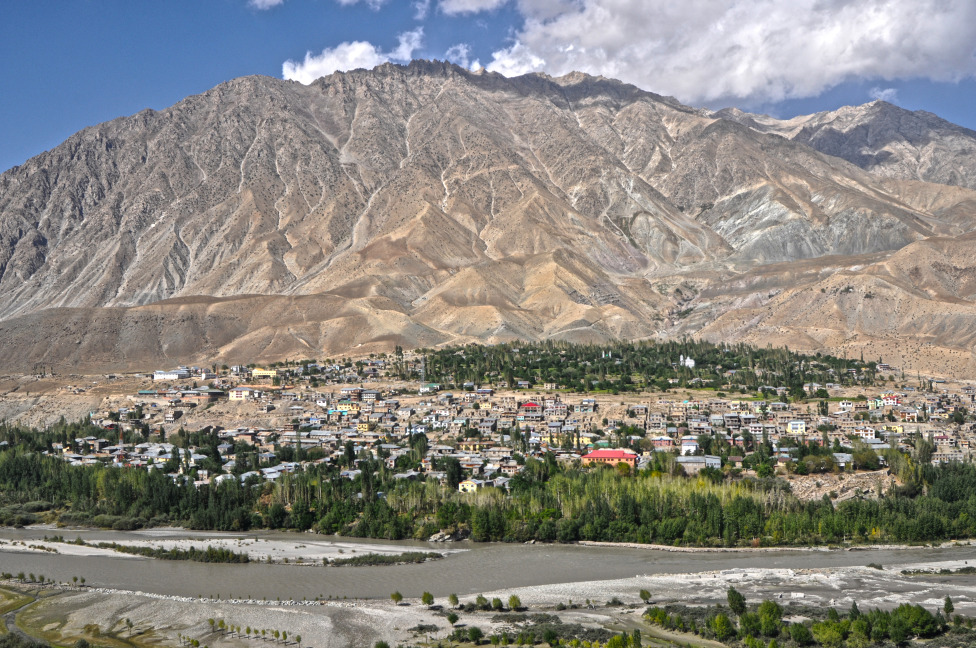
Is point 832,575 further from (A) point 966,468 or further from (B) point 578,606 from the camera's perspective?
(A) point 966,468

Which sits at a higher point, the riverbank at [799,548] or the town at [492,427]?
the town at [492,427]

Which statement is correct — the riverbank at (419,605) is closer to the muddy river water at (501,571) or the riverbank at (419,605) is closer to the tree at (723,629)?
the muddy river water at (501,571)

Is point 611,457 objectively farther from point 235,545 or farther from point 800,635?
point 800,635

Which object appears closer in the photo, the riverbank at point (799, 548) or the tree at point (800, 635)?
the tree at point (800, 635)

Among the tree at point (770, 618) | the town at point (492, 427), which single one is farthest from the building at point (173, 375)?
the tree at point (770, 618)

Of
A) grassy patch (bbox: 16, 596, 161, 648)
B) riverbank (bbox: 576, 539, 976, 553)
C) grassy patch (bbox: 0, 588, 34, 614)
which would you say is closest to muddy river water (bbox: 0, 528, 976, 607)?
riverbank (bbox: 576, 539, 976, 553)

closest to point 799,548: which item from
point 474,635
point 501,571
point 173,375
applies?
point 501,571

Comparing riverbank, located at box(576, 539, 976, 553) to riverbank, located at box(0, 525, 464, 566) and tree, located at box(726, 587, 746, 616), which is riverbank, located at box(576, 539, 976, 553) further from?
tree, located at box(726, 587, 746, 616)
